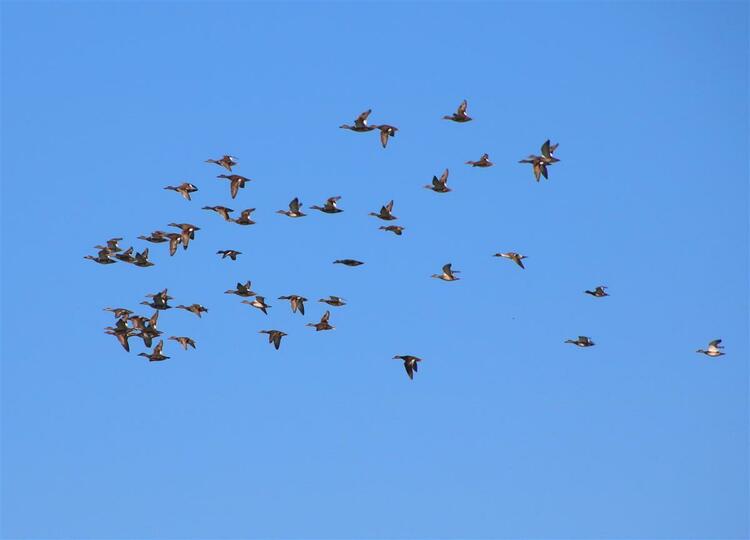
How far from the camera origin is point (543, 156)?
84438 millimetres

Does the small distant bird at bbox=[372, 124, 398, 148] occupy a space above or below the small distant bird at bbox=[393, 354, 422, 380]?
above

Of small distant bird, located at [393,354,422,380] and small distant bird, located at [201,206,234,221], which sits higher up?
small distant bird, located at [201,206,234,221]

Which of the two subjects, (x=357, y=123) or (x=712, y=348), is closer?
(x=357, y=123)

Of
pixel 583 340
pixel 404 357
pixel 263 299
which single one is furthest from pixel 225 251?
pixel 583 340

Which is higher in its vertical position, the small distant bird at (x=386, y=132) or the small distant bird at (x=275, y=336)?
the small distant bird at (x=386, y=132)

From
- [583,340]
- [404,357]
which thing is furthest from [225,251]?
[583,340]

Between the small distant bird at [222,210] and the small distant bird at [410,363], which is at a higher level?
the small distant bird at [222,210]

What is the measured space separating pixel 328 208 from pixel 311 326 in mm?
5137

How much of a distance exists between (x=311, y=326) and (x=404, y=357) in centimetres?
576

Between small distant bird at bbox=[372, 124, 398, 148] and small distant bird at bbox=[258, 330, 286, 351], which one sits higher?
small distant bird at bbox=[372, 124, 398, 148]

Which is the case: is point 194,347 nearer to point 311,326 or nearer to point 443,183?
point 311,326

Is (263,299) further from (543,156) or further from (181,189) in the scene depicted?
(543,156)

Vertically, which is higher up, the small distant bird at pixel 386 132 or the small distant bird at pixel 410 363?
the small distant bird at pixel 386 132

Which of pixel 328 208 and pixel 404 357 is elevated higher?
pixel 328 208
